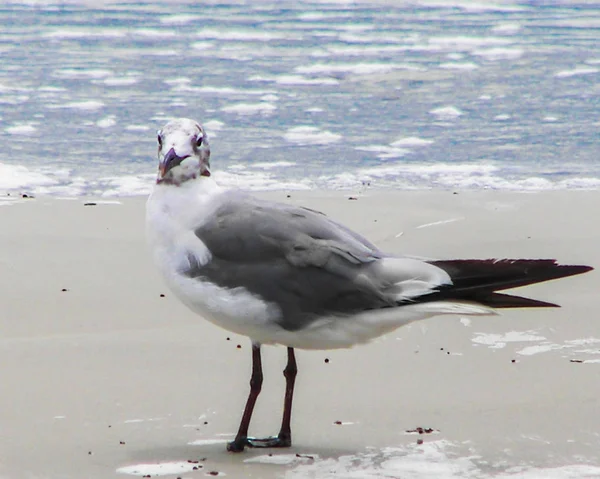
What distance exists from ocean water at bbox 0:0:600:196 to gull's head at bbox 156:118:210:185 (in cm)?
401

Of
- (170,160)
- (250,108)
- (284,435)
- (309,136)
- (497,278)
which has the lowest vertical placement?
(284,435)

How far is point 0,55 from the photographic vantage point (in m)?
14.7

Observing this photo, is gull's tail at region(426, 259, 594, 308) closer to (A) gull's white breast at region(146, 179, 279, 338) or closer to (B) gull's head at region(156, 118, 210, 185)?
(A) gull's white breast at region(146, 179, 279, 338)

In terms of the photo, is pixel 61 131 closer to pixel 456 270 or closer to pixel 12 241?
pixel 12 241

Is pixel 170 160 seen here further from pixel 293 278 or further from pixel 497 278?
pixel 497 278

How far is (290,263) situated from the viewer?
4270 mm

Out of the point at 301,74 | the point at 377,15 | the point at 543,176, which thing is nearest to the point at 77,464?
the point at 543,176

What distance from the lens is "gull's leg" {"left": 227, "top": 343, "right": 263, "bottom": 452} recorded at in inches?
170

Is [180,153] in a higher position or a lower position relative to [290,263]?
higher

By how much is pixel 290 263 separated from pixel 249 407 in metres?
0.57

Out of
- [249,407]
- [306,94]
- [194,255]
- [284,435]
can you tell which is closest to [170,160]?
[194,255]

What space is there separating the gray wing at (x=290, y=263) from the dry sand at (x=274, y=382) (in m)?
0.52

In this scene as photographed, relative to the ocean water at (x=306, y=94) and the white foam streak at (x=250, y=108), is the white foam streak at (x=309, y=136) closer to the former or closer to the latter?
the ocean water at (x=306, y=94)

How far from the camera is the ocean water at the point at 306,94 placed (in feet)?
30.6
